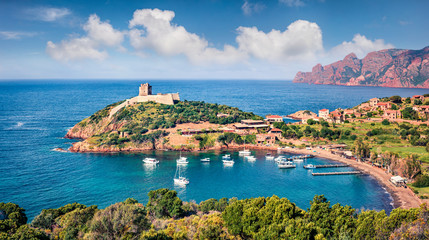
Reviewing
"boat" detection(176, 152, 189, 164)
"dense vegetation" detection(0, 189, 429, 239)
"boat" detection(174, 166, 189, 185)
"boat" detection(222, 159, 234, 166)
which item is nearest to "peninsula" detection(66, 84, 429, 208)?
"boat" detection(176, 152, 189, 164)

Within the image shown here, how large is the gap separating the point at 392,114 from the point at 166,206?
88.1 m

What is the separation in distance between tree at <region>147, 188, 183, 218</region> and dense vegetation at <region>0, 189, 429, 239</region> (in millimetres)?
5515

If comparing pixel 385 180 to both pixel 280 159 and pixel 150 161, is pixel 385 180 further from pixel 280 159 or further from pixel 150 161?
pixel 150 161

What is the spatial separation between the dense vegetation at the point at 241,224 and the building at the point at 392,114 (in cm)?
7989

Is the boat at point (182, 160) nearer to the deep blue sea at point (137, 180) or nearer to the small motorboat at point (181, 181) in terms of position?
the deep blue sea at point (137, 180)

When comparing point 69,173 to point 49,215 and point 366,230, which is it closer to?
point 49,215

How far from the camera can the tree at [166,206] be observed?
1403 inches

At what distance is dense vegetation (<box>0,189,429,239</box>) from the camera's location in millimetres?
22234

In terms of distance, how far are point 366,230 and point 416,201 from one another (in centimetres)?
2702

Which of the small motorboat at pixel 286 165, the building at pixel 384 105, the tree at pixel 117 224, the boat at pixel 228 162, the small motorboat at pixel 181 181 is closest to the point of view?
the tree at pixel 117 224

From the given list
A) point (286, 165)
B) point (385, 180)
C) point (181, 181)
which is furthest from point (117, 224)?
point (385, 180)

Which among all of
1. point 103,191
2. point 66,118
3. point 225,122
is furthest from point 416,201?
point 66,118

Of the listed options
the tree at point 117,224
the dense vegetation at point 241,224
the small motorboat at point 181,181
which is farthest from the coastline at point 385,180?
the tree at point 117,224

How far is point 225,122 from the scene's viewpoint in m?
94.8
